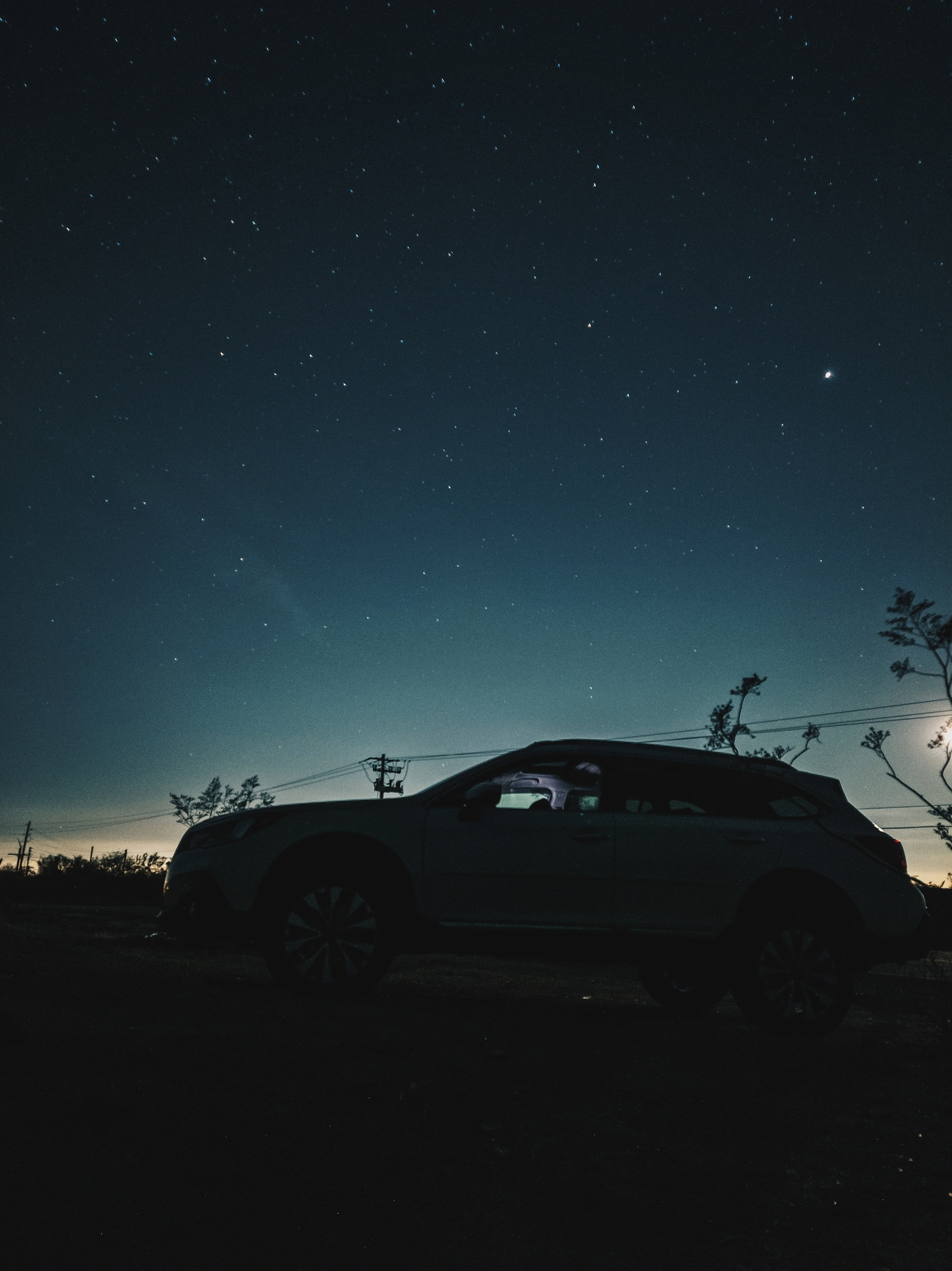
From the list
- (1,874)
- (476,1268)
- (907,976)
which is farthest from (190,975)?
(1,874)

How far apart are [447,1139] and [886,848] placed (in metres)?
4.21

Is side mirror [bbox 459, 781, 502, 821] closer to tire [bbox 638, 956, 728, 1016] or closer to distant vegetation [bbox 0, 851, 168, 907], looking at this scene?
tire [bbox 638, 956, 728, 1016]

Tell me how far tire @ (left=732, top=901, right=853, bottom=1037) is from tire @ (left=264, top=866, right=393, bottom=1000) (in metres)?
2.35

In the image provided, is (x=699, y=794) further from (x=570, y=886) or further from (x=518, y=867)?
(x=518, y=867)

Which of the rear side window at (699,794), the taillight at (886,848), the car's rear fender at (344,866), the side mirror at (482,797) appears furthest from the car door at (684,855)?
the car's rear fender at (344,866)

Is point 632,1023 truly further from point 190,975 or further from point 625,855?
point 190,975

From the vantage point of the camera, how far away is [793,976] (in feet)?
18.5

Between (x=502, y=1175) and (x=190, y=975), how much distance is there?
451 centimetres

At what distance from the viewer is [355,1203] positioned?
8.04ft

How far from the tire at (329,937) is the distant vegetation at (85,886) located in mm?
26425

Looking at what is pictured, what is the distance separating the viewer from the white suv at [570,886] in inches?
217

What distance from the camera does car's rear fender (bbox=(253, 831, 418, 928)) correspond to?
5.53m

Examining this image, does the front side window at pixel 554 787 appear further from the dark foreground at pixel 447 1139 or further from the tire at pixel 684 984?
the tire at pixel 684 984

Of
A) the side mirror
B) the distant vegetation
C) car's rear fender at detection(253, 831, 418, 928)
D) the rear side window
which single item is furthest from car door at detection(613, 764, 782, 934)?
the distant vegetation
